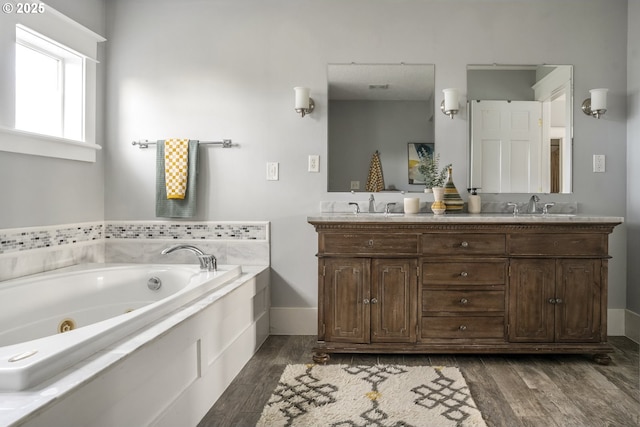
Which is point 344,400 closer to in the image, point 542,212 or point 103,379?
point 103,379

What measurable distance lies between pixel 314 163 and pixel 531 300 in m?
1.60

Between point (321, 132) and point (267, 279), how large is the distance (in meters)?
1.08

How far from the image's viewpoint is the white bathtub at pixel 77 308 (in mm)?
1133

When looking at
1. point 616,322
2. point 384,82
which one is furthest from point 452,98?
point 616,322

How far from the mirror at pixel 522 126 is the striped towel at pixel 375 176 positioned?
24.8 inches

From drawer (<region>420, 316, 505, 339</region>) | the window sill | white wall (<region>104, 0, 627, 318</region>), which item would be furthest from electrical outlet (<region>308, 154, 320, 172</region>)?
the window sill

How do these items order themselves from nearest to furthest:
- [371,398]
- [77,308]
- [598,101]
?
[371,398]
[77,308]
[598,101]

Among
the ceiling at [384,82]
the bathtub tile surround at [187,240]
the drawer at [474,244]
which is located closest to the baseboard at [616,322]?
the drawer at [474,244]

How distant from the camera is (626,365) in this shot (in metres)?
2.46

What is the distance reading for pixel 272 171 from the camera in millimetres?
3062

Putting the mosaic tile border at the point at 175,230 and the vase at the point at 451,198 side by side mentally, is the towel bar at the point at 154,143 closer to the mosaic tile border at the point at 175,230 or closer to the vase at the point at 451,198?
the mosaic tile border at the point at 175,230

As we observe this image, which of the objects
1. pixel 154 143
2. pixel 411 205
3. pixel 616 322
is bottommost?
pixel 616 322

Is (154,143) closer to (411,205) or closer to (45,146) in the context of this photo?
(45,146)

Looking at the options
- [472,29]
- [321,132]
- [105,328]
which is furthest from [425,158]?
[105,328]
